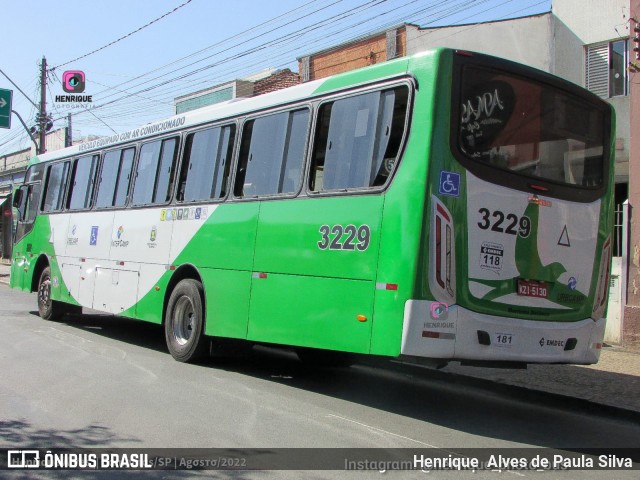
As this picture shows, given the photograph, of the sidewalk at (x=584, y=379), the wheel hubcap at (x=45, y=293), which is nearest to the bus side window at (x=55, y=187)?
the wheel hubcap at (x=45, y=293)

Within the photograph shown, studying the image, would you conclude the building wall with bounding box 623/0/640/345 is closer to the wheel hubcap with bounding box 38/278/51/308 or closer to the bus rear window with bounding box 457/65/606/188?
the bus rear window with bounding box 457/65/606/188

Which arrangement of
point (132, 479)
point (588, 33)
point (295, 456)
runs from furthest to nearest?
point (588, 33), point (295, 456), point (132, 479)

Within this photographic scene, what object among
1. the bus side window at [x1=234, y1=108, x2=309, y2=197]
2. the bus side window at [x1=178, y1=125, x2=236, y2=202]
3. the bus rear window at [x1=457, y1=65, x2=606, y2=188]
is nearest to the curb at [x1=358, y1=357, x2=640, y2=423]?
the bus rear window at [x1=457, y1=65, x2=606, y2=188]

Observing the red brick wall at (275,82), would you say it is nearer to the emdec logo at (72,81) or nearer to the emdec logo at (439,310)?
the emdec logo at (72,81)

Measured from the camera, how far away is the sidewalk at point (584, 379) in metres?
8.12

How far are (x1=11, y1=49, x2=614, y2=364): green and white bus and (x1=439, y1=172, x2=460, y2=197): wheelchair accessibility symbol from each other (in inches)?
0.6

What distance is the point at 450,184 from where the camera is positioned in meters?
6.55

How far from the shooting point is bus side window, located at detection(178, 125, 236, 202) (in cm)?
952

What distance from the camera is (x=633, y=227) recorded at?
1234 cm

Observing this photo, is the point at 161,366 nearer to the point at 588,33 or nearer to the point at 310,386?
the point at 310,386

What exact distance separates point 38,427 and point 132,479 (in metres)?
1.65

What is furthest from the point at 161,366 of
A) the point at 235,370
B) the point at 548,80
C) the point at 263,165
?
the point at 548,80

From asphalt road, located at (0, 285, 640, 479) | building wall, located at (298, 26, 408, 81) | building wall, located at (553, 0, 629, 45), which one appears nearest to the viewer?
asphalt road, located at (0, 285, 640, 479)

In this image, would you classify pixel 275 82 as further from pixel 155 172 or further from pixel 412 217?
pixel 412 217
